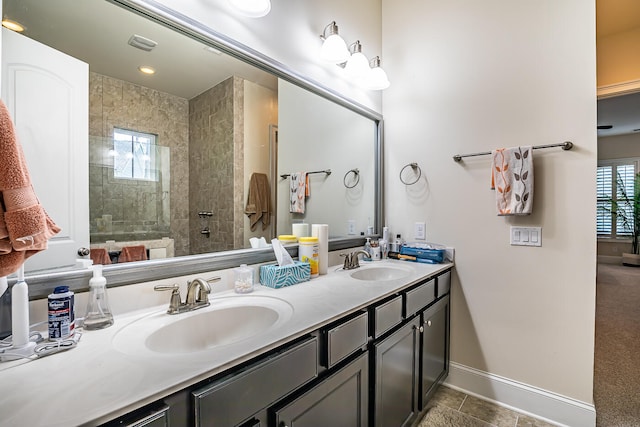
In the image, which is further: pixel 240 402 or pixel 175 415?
pixel 240 402

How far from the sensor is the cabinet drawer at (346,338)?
1.00 m

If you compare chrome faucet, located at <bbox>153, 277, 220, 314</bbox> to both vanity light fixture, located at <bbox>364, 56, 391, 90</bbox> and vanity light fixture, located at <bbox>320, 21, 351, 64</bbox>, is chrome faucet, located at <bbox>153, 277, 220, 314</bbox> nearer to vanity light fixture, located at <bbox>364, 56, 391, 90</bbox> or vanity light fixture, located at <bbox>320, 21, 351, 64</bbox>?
vanity light fixture, located at <bbox>320, 21, 351, 64</bbox>

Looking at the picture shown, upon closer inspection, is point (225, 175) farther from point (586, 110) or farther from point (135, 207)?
point (586, 110)

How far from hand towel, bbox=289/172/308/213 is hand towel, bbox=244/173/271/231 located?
0.19 m

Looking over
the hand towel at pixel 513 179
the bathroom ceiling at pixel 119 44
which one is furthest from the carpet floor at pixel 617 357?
the bathroom ceiling at pixel 119 44

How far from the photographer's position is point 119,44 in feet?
3.52

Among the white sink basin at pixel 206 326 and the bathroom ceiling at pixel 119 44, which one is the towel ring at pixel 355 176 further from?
the white sink basin at pixel 206 326

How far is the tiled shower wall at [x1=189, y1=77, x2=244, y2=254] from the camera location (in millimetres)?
1312

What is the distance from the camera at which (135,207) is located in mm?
1120

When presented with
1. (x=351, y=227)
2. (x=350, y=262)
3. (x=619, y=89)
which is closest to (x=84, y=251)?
(x=350, y=262)

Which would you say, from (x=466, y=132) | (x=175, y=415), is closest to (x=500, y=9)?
(x=466, y=132)

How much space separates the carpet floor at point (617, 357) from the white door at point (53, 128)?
2.67 m

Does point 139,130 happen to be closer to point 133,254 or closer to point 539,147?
point 133,254

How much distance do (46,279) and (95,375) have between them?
1.42 feet
